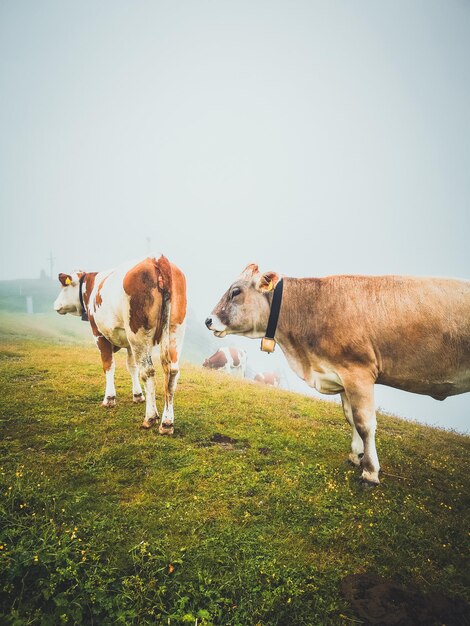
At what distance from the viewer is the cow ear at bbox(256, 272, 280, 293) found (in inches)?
225

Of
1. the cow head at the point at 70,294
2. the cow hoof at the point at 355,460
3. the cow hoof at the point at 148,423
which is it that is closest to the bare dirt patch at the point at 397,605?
the cow hoof at the point at 355,460

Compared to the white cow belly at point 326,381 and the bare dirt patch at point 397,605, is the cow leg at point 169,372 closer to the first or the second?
the white cow belly at point 326,381

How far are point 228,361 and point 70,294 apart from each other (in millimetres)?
17005

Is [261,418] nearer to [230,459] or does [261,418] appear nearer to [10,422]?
[230,459]

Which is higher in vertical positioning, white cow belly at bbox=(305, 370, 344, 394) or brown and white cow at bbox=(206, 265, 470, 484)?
brown and white cow at bbox=(206, 265, 470, 484)

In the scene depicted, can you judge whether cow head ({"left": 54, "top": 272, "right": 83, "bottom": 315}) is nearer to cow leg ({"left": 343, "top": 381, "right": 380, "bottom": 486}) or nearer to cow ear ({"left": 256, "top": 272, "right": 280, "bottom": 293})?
cow ear ({"left": 256, "top": 272, "right": 280, "bottom": 293})

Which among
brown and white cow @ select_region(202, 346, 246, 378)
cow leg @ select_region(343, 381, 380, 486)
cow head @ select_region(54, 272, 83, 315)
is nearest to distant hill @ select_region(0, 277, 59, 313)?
brown and white cow @ select_region(202, 346, 246, 378)

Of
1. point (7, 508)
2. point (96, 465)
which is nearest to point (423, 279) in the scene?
point (96, 465)

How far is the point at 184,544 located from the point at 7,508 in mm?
1993

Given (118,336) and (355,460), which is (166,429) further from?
(355,460)

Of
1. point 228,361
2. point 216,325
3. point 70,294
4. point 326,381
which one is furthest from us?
point 228,361

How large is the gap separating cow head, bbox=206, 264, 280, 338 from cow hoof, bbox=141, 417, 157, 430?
7.47 ft

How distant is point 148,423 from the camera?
6.48 metres

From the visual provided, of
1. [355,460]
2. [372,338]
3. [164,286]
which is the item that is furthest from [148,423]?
[372,338]
